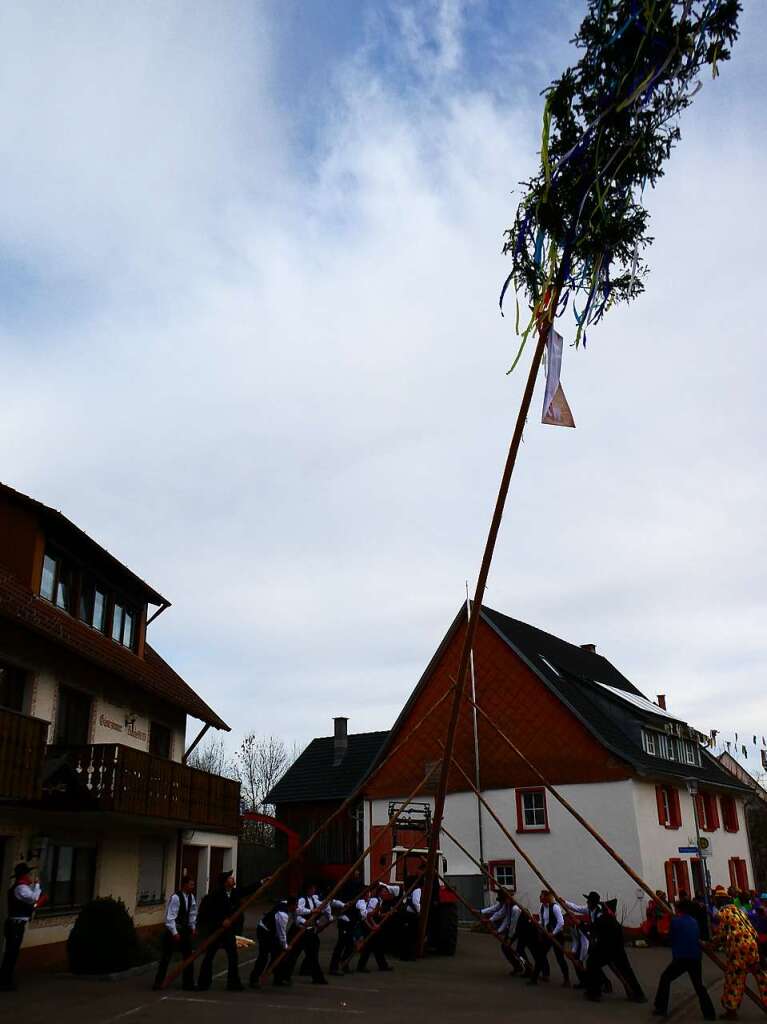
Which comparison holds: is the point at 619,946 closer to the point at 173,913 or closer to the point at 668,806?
the point at 173,913

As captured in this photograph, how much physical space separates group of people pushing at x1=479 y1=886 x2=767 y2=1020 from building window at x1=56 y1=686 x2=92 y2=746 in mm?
8648

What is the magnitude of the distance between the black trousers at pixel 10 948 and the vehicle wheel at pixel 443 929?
9.40 metres

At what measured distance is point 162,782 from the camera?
18953 millimetres

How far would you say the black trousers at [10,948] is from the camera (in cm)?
1290

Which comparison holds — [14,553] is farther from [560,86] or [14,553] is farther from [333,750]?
[333,750]

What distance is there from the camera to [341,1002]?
12984mm

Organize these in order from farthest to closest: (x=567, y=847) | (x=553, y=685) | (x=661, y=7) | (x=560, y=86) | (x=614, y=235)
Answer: (x=553, y=685)
(x=567, y=847)
(x=614, y=235)
(x=560, y=86)
(x=661, y=7)

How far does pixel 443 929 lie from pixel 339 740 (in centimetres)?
1943

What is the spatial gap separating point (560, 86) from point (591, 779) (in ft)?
72.2

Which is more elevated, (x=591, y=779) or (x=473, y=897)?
(x=591, y=779)

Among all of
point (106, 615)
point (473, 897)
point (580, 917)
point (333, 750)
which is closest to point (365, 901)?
point (580, 917)

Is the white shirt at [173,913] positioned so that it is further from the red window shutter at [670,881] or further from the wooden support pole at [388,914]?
the red window shutter at [670,881]

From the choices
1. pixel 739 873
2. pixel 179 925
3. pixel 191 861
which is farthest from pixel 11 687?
pixel 739 873

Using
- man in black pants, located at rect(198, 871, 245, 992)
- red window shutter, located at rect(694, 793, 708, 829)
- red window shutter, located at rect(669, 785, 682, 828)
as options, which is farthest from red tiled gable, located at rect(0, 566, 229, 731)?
red window shutter, located at rect(694, 793, 708, 829)
